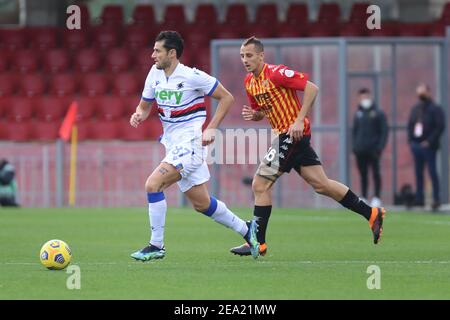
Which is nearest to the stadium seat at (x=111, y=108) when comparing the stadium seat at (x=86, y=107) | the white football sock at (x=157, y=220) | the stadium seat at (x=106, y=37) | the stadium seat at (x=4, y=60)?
the stadium seat at (x=86, y=107)

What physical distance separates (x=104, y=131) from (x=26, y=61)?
329 centimetres

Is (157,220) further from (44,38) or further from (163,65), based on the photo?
(44,38)

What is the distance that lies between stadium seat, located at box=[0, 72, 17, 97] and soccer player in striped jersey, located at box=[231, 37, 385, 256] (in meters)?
15.6

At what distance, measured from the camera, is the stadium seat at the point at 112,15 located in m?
27.7

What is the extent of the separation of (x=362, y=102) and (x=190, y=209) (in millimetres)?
3574

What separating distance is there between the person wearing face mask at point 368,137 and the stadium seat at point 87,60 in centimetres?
798

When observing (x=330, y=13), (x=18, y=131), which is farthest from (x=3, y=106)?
(x=330, y=13)

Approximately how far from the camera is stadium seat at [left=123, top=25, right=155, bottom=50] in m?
27.0

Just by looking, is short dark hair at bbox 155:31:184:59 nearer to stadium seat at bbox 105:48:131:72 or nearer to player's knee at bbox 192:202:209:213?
player's knee at bbox 192:202:209:213

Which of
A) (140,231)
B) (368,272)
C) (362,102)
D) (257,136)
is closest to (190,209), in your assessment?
(257,136)

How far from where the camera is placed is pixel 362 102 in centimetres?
2080

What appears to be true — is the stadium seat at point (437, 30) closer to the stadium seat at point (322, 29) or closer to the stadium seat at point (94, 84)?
the stadium seat at point (322, 29)

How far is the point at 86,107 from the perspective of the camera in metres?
25.6

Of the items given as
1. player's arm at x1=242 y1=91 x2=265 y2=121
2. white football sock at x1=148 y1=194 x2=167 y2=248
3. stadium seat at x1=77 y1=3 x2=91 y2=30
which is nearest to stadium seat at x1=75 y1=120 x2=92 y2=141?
stadium seat at x1=77 y1=3 x2=91 y2=30
